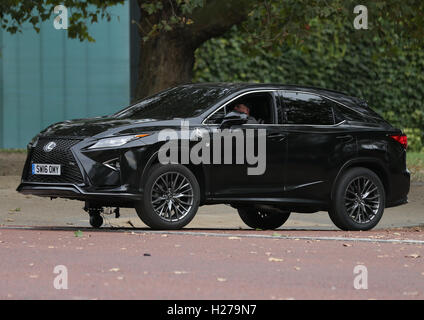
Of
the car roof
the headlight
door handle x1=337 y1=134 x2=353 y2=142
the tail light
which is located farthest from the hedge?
the headlight

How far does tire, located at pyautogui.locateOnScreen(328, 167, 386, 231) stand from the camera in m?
13.0

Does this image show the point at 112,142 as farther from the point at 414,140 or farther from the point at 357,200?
the point at 414,140

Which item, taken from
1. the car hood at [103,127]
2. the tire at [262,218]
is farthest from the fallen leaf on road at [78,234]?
the tire at [262,218]

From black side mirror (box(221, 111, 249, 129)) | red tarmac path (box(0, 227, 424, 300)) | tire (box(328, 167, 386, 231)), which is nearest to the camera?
red tarmac path (box(0, 227, 424, 300))

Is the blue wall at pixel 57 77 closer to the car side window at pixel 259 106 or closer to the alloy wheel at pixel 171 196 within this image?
the car side window at pixel 259 106

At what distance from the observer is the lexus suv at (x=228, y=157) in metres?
11.6

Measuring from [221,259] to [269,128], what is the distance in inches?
123

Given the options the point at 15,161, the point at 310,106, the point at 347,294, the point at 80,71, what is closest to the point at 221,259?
the point at 347,294

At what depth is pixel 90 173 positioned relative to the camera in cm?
1157

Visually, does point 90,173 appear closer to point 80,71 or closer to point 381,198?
point 381,198

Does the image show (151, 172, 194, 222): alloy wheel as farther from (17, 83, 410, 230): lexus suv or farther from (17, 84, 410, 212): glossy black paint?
(17, 84, 410, 212): glossy black paint

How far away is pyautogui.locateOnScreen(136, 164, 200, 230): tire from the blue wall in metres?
17.1

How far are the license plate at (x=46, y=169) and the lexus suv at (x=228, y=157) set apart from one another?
1 centimetres

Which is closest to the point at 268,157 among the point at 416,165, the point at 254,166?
the point at 254,166
